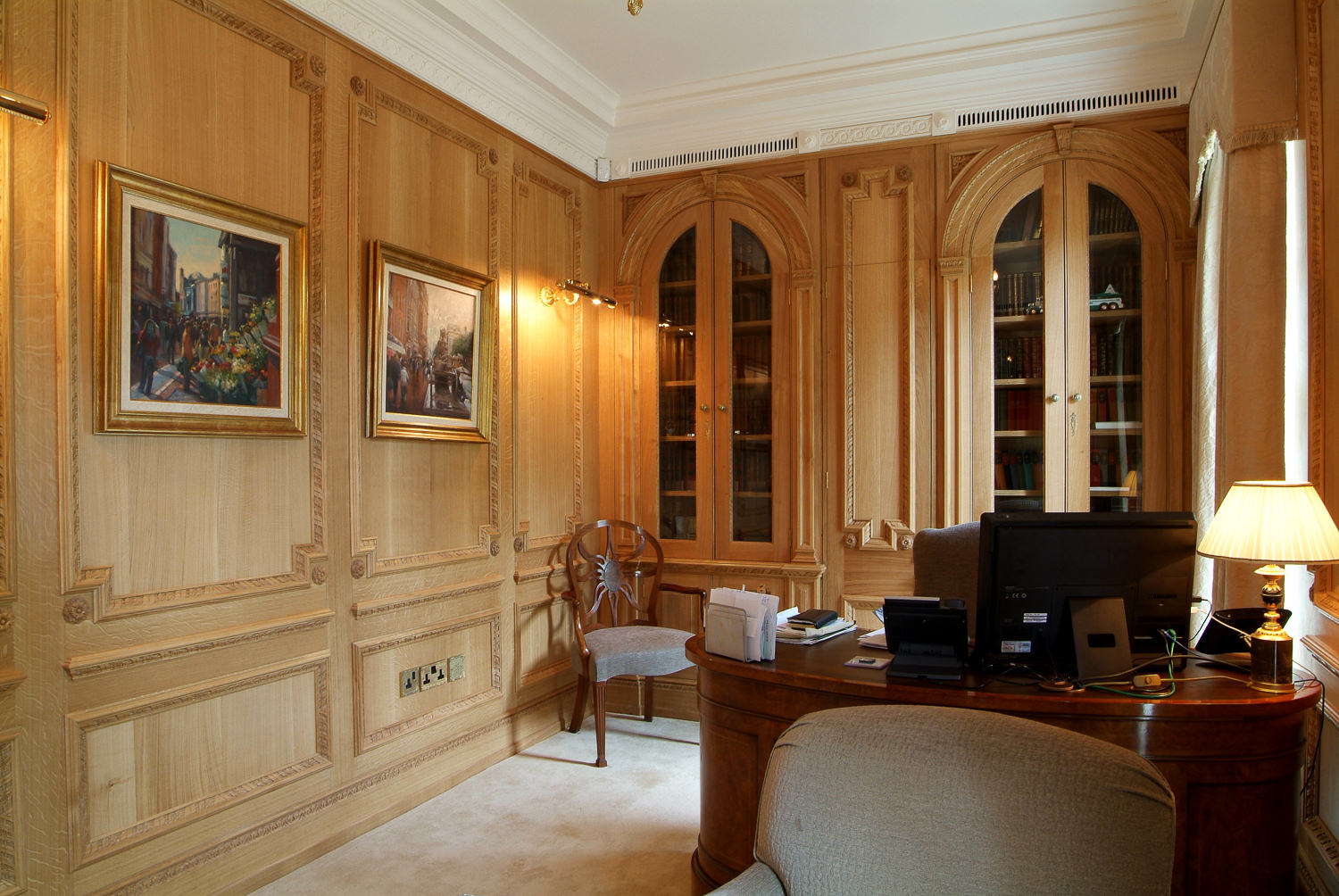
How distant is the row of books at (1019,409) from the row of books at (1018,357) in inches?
3.0

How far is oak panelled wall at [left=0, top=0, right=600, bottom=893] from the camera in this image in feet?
7.47

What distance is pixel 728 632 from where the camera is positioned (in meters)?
2.55

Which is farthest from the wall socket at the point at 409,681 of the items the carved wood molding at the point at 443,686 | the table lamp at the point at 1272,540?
the table lamp at the point at 1272,540

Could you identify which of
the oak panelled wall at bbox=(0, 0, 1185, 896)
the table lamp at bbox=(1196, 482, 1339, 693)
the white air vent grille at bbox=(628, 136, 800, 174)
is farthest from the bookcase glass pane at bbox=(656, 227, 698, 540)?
the table lamp at bbox=(1196, 482, 1339, 693)

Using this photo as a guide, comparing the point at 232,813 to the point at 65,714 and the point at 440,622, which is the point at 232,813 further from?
the point at 440,622

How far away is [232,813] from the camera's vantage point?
2.75m

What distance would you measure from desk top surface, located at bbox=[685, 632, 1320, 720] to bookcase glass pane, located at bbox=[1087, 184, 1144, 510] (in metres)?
1.62

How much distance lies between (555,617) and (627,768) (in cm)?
89

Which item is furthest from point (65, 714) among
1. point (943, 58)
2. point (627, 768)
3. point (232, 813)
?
point (943, 58)

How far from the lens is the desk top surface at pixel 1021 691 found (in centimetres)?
209

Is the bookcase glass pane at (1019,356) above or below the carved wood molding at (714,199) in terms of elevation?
below

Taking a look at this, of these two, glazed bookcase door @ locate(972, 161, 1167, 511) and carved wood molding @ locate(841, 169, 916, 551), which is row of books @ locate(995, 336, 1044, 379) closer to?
glazed bookcase door @ locate(972, 161, 1167, 511)

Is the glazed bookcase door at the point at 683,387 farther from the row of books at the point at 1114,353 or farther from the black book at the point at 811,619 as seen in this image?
the row of books at the point at 1114,353

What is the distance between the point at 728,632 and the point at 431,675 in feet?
5.35
